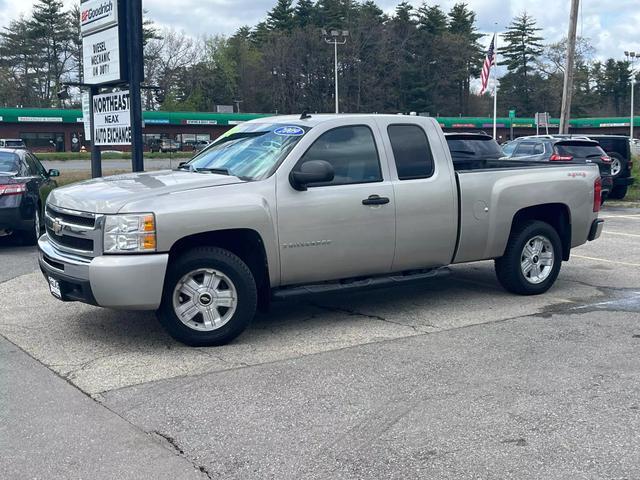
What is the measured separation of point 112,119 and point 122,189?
7.46m

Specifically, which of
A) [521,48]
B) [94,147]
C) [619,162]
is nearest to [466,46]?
[521,48]

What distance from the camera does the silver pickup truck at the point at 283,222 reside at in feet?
19.1

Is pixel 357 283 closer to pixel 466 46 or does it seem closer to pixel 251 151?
pixel 251 151

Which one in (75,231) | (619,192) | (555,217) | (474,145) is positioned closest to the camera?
(75,231)

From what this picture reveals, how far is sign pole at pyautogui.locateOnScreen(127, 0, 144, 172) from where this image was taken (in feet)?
38.4

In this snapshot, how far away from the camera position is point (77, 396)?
5.05m

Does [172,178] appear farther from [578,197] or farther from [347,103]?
[347,103]

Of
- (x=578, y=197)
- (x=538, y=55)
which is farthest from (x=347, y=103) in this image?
(x=578, y=197)

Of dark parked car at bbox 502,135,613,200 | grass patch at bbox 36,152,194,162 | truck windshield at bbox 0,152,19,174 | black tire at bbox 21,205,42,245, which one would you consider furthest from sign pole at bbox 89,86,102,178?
grass patch at bbox 36,152,194,162

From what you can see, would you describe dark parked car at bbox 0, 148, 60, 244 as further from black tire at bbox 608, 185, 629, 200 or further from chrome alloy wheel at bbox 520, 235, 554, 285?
black tire at bbox 608, 185, 629, 200

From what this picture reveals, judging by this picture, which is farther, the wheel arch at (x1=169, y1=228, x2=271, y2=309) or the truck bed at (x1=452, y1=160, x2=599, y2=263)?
the truck bed at (x1=452, y1=160, x2=599, y2=263)

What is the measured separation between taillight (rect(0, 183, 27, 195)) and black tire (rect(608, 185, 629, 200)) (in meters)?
16.3

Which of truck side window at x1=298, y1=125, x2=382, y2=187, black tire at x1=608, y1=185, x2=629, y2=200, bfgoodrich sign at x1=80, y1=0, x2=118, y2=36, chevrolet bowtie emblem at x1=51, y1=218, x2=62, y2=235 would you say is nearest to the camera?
chevrolet bowtie emblem at x1=51, y1=218, x2=62, y2=235

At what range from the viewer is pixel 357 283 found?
272 inches
